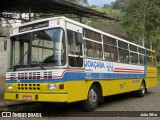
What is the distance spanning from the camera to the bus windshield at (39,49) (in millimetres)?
9328

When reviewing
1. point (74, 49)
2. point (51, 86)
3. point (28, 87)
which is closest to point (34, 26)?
point (74, 49)

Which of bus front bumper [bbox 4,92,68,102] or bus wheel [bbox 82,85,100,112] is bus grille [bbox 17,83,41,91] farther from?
bus wheel [bbox 82,85,100,112]

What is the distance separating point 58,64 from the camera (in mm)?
9219

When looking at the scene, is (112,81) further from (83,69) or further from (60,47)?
(60,47)

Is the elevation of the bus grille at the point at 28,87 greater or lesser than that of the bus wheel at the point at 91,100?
greater

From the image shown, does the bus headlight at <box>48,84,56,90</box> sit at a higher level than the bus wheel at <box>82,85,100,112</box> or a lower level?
higher

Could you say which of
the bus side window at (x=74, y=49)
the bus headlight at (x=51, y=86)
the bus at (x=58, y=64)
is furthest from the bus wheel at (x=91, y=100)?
the bus headlight at (x=51, y=86)

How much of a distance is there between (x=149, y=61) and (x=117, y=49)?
611 centimetres

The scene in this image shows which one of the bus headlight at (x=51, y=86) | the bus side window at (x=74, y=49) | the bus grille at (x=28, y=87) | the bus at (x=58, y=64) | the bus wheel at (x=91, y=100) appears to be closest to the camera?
the bus headlight at (x=51, y=86)

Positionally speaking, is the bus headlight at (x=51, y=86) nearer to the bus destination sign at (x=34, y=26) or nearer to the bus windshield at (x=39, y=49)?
the bus windshield at (x=39, y=49)

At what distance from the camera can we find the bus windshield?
9328mm

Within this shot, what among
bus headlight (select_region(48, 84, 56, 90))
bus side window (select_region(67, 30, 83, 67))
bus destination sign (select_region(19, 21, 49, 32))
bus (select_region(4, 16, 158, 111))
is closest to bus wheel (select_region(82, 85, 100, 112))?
bus (select_region(4, 16, 158, 111))

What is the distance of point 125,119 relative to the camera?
929cm

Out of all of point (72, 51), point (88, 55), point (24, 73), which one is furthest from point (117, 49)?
point (24, 73)
